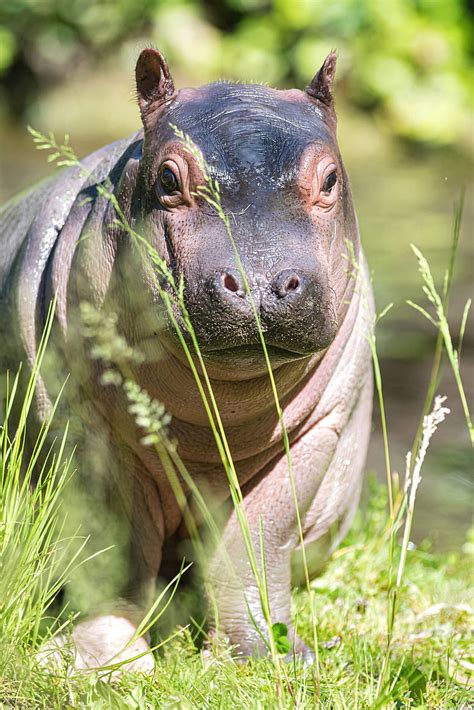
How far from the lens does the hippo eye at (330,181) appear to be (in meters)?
3.20

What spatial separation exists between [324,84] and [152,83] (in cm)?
51

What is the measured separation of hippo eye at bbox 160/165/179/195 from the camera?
124 inches

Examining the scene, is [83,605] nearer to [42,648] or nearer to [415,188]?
[42,648]

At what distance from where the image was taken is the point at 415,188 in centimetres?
1132

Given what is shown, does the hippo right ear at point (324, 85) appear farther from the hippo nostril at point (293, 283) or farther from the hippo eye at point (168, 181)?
the hippo nostril at point (293, 283)

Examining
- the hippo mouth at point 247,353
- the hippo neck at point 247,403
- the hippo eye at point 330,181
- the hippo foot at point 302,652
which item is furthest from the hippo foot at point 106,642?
the hippo eye at point 330,181

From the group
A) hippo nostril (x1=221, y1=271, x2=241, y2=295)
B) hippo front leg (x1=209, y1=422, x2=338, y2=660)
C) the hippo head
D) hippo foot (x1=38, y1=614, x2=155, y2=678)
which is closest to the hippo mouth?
the hippo head

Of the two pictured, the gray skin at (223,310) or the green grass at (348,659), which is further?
the gray skin at (223,310)

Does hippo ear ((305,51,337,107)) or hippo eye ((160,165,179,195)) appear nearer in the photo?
hippo eye ((160,165,179,195))

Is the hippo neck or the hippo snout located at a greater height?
the hippo snout

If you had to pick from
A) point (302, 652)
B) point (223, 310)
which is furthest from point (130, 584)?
point (223, 310)

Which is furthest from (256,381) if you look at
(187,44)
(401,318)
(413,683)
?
(187,44)

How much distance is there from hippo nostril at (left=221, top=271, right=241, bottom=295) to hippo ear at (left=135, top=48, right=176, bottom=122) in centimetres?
75

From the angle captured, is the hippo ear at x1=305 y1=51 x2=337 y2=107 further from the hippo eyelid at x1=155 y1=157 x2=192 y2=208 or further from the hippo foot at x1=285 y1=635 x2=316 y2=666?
the hippo foot at x1=285 y1=635 x2=316 y2=666
